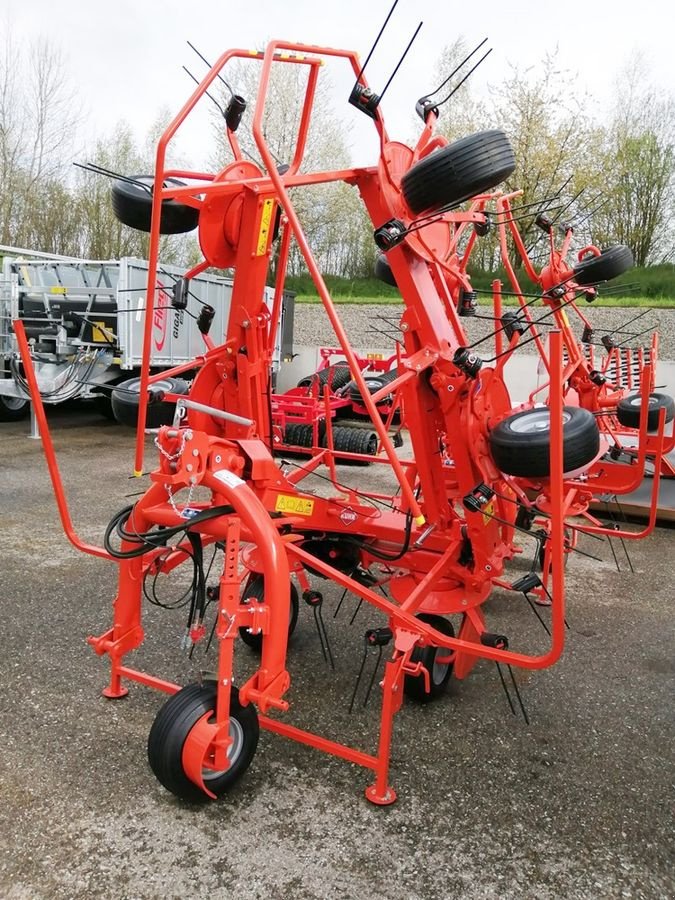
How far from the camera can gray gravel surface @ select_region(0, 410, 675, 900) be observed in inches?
86.8

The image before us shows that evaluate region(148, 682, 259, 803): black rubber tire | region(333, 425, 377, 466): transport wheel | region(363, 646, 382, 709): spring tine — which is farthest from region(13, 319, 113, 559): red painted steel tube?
region(333, 425, 377, 466): transport wheel

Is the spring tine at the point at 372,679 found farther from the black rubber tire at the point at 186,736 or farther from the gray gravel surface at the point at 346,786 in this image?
the black rubber tire at the point at 186,736

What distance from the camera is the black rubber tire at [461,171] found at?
7.81ft

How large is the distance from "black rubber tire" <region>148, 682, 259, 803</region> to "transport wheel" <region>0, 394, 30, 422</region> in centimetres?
965

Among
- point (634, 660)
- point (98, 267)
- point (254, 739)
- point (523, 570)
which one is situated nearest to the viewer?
point (254, 739)

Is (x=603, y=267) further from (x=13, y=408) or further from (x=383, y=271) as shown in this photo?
(x=13, y=408)

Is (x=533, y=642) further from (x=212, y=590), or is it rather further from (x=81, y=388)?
(x=81, y=388)

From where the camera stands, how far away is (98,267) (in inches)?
437

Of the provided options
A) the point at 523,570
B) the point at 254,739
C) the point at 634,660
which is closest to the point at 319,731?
the point at 254,739

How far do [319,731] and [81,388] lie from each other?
8.37 m

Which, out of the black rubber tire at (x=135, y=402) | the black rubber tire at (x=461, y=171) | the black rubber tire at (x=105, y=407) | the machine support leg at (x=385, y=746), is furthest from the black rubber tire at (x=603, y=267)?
the black rubber tire at (x=105, y=407)

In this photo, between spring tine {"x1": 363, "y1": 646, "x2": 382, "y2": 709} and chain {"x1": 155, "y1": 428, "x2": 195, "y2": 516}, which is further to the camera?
spring tine {"x1": 363, "y1": 646, "x2": 382, "y2": 709}

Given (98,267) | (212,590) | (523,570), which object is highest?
(98,267)

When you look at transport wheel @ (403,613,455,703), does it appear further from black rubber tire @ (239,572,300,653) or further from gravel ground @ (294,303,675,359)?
gravel ground @ (294,303,675,359)
